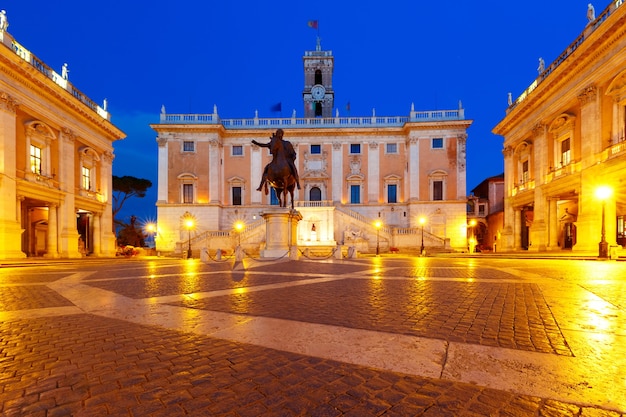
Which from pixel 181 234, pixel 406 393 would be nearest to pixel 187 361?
pixel 406 393

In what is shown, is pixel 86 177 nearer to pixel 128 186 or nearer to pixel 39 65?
pixel 39 65

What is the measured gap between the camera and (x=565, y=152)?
2289 centimetres

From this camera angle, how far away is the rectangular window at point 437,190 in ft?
130

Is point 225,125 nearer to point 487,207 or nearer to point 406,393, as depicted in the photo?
point 487,207

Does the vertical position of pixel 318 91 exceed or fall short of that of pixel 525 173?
it exceeds it

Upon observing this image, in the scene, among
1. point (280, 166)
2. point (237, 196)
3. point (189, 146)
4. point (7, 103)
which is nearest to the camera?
point (280, 166)

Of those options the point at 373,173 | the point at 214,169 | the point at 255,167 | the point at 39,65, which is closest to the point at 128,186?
the point at 214,169

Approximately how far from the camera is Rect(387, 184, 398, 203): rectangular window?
134 feet

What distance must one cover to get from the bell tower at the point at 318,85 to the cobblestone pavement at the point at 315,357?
5219cm

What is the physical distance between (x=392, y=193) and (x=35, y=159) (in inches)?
1355

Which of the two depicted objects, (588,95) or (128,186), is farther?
(128,186)

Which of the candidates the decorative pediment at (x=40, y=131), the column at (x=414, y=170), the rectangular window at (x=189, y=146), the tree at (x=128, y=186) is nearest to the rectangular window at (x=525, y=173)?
the column at (x=414, y=170)

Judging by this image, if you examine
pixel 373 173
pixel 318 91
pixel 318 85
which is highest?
pixel 318 85

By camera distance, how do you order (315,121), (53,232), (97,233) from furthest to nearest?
(315,121)
(97,233)
(53,232)
